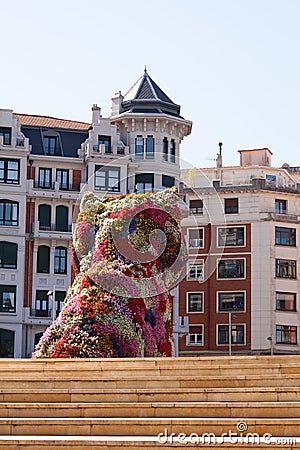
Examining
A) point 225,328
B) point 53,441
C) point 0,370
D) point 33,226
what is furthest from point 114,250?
point 225,328

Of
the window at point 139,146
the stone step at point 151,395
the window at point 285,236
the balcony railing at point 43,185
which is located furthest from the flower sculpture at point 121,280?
the window at point 285,236

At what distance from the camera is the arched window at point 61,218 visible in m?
67.3

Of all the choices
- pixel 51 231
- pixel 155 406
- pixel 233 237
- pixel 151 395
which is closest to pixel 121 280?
pixel 151 395

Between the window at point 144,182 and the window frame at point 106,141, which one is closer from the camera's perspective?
the window at point 144,182

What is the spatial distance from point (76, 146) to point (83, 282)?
35.9m

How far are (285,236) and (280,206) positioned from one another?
2.55m

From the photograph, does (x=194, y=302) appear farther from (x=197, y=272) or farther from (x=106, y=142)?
(x=106, y=142)

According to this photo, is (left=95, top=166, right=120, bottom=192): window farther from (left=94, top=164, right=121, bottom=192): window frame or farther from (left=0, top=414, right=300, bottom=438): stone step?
(left=0, top=414, right=300, bottom=438): stone step

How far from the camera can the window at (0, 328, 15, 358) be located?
63.9 m

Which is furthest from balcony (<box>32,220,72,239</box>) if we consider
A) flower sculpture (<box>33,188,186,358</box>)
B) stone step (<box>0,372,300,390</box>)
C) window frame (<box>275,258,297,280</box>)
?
stone step (<box>0,372,300,390</box>)

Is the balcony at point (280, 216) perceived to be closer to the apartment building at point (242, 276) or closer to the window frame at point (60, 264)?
the apartment building at point (242, 276)

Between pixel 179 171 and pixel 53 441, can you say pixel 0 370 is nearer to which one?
pixel 53 441
